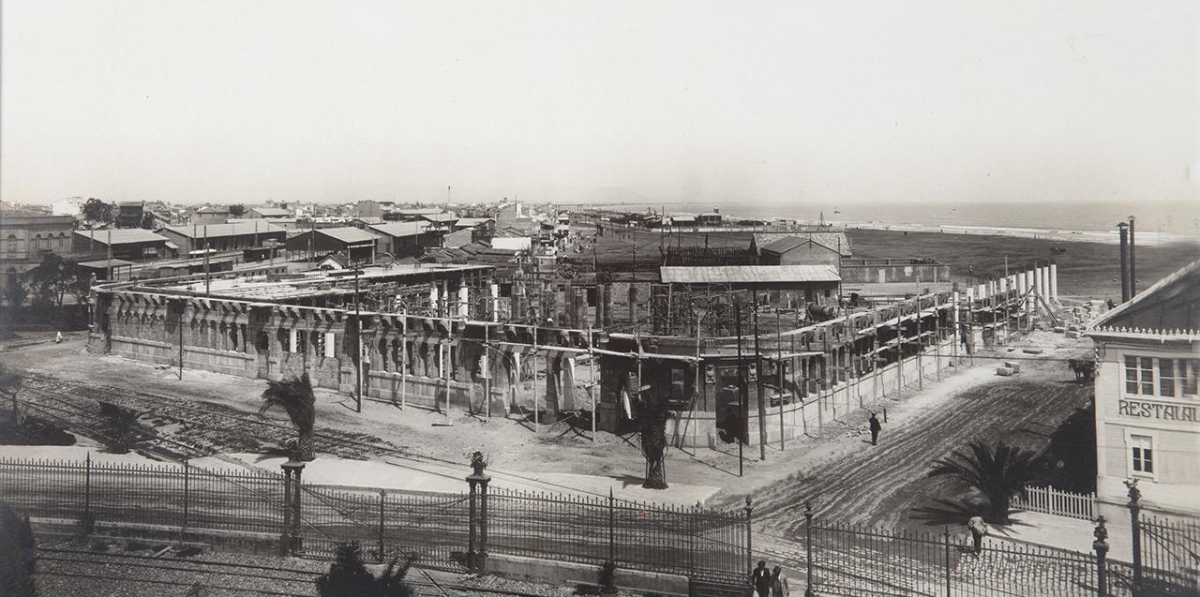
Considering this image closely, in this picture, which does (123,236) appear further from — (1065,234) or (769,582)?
(1065,234)

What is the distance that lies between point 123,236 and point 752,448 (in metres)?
52.7

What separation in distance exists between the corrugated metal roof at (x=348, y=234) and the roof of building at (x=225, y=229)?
448cm

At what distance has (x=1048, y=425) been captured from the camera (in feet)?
86.3

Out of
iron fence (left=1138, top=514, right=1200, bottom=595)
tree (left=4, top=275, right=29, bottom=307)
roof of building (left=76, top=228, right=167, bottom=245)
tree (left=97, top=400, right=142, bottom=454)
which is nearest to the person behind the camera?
iron fence (left=1138, top=514, right=1200, bottom=595)

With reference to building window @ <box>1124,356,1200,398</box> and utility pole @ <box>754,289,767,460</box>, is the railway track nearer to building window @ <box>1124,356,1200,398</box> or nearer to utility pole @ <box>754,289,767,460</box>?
utility pole @ <box>754,289,767,460</box>

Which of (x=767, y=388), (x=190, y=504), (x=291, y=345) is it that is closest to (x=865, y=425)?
(x=767, y=388)

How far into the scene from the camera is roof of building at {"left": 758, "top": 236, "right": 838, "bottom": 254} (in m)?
53.1

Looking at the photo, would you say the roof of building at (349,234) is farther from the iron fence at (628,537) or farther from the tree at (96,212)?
the iron fence at (628,537)

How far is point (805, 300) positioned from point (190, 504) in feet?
116

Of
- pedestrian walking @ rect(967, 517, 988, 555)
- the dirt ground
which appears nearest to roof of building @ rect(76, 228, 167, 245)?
the dirt ground

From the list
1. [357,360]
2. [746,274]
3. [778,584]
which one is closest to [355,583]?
[778,584]

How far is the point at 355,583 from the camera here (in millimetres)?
16688

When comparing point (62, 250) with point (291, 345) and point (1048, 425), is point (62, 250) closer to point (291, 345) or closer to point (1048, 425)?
point (291, 345)

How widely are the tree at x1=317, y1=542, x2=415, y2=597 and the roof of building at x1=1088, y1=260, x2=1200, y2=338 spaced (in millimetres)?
16552
